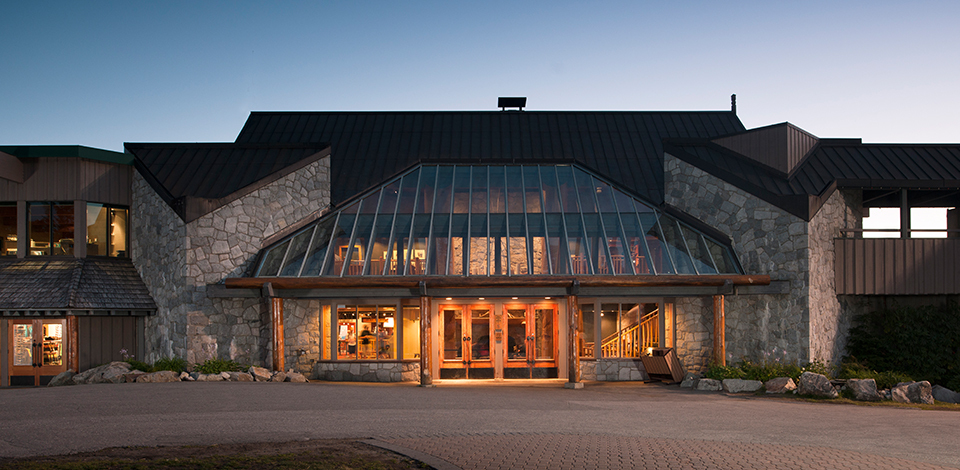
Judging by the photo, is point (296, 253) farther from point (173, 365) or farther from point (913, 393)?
point (913, 393)

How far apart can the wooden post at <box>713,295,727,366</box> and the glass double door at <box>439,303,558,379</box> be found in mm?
4286

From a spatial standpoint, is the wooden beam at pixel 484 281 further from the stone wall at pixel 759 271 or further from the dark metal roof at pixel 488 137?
the dark metal roof at pixel 488 137

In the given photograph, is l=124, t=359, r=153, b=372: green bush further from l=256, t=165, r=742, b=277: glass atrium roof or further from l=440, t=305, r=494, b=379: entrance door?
l=440, t=305, r=494, b=379: entrance door

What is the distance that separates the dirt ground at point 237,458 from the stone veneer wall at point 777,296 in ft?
40.4

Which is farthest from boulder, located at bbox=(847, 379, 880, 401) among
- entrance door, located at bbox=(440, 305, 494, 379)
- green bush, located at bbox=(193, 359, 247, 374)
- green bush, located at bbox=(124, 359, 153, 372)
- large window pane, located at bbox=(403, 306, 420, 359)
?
green bush, located at bbox=(124, 359, 153, 372)

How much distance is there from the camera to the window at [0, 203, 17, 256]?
19781 mm

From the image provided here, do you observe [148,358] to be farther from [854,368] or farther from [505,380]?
[854,368]

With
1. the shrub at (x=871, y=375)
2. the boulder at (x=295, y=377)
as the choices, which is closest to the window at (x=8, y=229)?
the boulder at (x=295, y=377)

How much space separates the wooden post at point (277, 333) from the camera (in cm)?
1739

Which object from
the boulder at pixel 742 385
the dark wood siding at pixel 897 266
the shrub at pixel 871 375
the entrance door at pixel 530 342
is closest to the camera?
the shrub at pixel 871 375

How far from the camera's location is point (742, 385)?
16.0 metres

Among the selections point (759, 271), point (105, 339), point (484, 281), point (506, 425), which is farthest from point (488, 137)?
point (506, 425)

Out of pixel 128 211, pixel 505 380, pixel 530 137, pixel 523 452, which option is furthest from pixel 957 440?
pixel 128 211

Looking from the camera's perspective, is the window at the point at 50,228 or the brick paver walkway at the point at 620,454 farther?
the window at the point at 50,228
